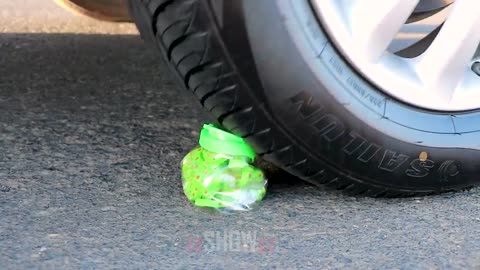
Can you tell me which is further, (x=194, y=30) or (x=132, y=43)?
(x=132, y=43)

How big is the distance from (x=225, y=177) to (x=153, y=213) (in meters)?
0.13

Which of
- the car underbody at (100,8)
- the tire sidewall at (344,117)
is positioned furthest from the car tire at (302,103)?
the car underbody at (100,8)

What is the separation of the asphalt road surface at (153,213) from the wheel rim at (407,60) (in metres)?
0.17

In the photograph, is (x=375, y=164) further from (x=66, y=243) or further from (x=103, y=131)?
(x=103, y=131)

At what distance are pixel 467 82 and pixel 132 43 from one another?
1.17m

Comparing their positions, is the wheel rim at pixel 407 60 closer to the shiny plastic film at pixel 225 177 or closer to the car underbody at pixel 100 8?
the shiny plastic film at pixel 225 177

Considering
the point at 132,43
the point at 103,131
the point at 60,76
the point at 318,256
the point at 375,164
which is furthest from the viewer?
the point at 132,43

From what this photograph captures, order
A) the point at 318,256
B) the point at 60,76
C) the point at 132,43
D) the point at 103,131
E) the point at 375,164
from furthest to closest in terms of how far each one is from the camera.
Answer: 1. the point at 132,43
2. the point at 60,76
3. the point at 103,131
4. the point at 375,164
5. the point at 318,256

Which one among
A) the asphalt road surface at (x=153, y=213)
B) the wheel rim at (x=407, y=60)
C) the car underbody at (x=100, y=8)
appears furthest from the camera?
the car underbody at (x=100, y=8)

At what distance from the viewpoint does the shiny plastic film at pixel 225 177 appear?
108 cm

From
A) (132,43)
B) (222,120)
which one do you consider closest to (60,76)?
(132,43)

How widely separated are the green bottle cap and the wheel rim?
212 mm

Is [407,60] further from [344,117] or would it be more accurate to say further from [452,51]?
[344,117]

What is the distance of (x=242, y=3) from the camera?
958 millimetres
